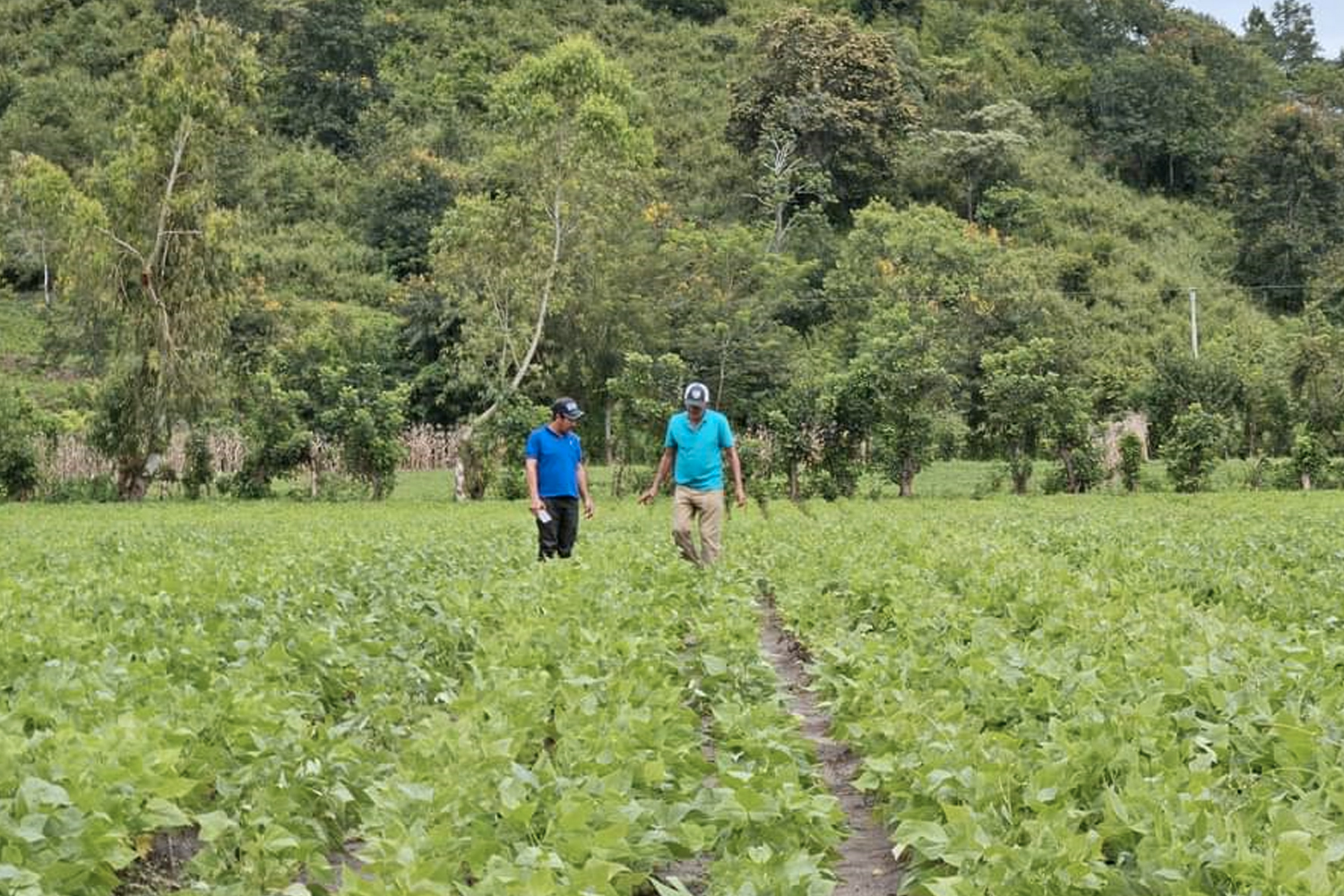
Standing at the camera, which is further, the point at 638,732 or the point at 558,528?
the point at 558,528

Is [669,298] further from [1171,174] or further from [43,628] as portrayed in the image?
[1171,174]

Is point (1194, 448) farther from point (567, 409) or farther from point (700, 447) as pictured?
point (567, 409)

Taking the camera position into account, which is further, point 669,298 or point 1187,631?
point 669,298

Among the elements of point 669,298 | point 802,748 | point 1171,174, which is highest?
point 1171,174

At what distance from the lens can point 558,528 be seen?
516 inches

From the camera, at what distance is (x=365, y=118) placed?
202ft

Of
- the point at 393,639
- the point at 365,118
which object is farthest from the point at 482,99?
the point at 393,639

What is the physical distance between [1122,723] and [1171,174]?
2723 inches

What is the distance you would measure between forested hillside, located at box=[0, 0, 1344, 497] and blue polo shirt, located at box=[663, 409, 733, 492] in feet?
62.3

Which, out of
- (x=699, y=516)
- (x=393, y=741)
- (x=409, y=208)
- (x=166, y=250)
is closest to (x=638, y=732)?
(x=393, y=741)

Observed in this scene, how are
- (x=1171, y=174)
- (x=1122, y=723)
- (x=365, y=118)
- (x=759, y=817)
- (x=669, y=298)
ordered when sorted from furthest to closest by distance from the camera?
(x=1171, y=174) → (x=365, y=118) → (x=669, y=298) → (x=1122, y=723) → (x=759, y=817)

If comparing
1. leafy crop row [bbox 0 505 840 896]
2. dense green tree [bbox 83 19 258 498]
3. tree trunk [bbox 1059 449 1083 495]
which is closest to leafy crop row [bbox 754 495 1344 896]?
leafy crop row [bbox 0 505 840 896]

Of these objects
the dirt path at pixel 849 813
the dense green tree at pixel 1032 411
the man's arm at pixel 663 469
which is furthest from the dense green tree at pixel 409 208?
the dirt path at pixel 849 813

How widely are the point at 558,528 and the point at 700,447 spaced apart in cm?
164
